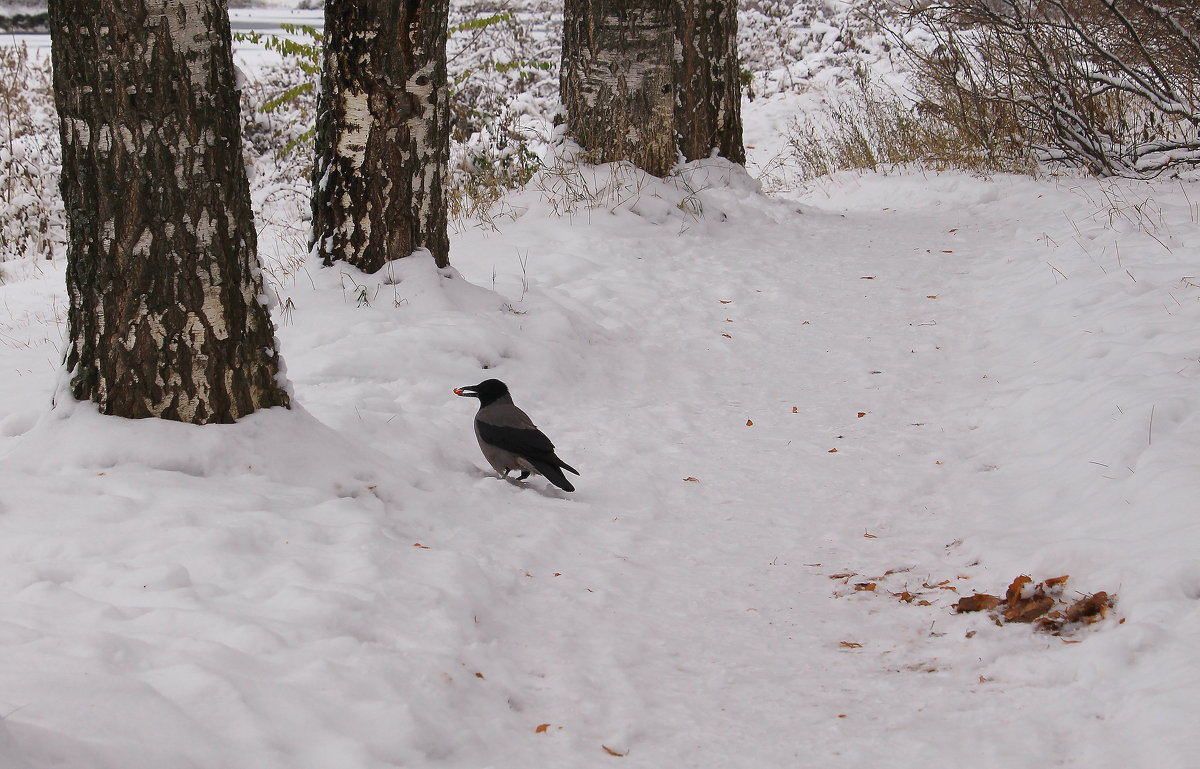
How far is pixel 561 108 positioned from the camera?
28.1 ft

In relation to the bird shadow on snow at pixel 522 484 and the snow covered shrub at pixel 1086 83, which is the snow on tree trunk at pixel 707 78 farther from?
the bird shadow on snow at pixel 522 484

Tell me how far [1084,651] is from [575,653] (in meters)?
1.45

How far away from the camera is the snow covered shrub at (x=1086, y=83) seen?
8195 mm

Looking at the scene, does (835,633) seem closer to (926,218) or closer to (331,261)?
(331,261)

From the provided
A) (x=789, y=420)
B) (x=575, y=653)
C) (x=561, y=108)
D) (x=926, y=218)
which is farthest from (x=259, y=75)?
(x=575, y=653)

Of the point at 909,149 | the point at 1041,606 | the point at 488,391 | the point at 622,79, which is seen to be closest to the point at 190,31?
the point at 488,391

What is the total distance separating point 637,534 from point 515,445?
66 centimetres

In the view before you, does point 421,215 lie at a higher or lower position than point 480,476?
higher

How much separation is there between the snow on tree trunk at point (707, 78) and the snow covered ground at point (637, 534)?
7.84ft

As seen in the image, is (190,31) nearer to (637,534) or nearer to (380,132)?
(380,132)

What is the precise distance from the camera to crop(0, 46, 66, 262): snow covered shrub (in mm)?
10969

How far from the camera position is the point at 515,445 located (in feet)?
13.5

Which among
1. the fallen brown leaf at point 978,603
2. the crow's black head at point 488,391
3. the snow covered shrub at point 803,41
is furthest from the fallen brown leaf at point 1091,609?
the snow covered shrub at point 803,41

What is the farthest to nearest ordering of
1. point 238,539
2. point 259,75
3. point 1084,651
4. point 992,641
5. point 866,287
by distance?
1. point 259,75
2. point 866,287
3. point 238,539
4. point 992,641
5. point 1084,651
